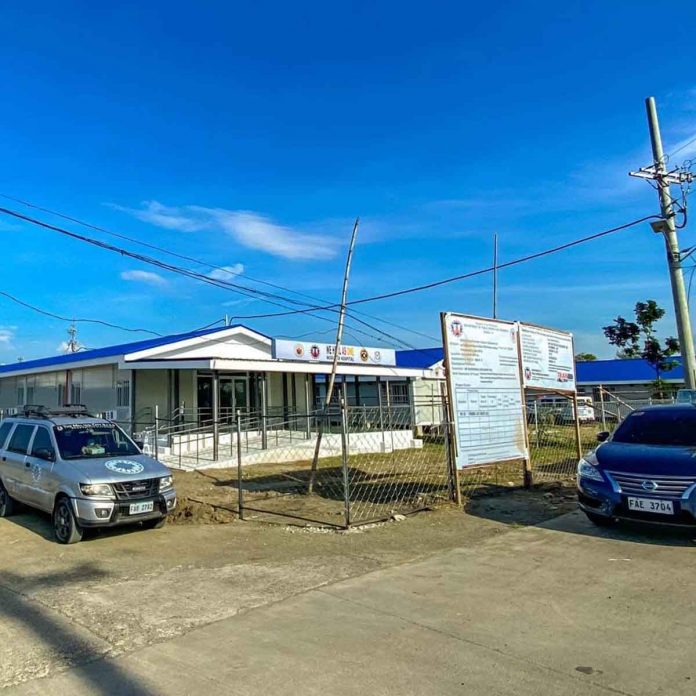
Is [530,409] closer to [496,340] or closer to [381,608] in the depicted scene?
[496,340]

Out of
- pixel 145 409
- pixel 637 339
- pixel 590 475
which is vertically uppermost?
pixel 637 339

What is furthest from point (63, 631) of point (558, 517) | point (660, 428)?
point (660, 428)

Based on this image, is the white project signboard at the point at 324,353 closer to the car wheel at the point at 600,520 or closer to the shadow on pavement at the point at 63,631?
the car wheel at the point at 600,520

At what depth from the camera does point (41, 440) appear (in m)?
9.12

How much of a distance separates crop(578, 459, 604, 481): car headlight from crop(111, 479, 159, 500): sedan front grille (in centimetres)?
596

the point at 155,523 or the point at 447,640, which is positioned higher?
the point at 155,523

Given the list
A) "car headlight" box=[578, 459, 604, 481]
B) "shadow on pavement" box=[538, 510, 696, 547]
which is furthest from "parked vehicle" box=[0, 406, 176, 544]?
"car headlight" box=[578, 459, 604, 481]

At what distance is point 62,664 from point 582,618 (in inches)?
156

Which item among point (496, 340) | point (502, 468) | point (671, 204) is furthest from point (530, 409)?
point (496, 340)

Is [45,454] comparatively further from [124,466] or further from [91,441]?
[124,466]

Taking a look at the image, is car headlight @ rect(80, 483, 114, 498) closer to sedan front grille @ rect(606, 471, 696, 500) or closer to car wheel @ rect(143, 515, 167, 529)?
car wheel @ rect(143, 515, 167, 529)

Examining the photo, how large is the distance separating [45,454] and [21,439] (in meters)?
1.29

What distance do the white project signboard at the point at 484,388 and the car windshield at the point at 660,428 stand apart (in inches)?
86.4

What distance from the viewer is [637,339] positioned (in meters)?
32.1
